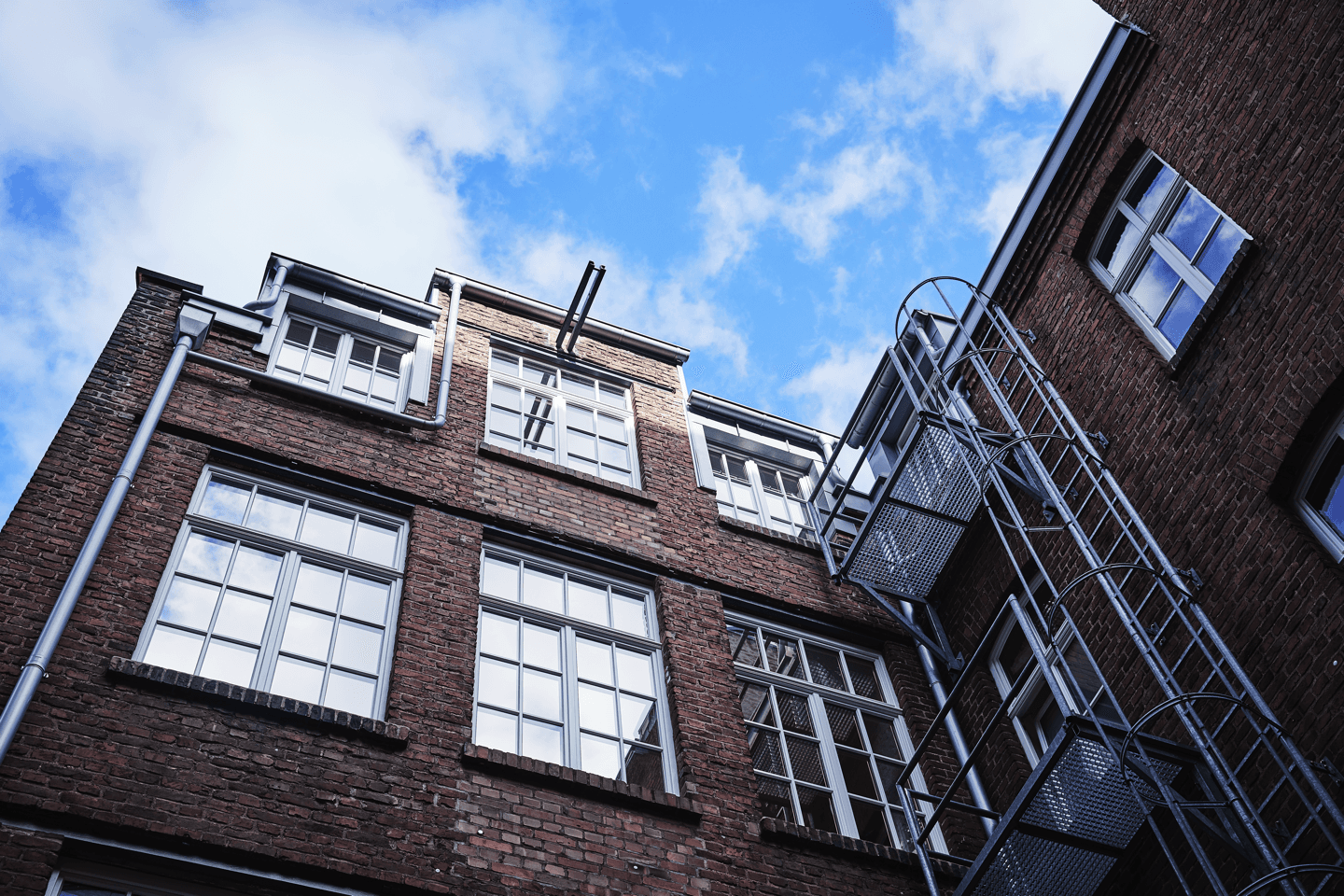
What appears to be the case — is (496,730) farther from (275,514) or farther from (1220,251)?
(1220,251)

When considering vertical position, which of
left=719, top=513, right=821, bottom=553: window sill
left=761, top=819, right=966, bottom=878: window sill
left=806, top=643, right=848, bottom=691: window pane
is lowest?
left=761, top=819, right=966, bottom=878: window sill

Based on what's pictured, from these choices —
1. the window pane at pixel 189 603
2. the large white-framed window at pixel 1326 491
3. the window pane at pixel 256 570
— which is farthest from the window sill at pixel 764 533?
the large white-framed window at pixel 1326 491

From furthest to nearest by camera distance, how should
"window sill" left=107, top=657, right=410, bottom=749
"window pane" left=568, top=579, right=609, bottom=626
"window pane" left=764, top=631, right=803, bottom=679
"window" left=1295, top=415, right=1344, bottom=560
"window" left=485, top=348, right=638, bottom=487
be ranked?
1. "window" left=485, top=348, right=638, bottom=487
2. "window pane" left=764, top=631, right=803, bottom=679
3. "window pane" left=568, top=579, right=609, bottom=626
4. "window sill" left=107, top=657, right=410, bottom=749
5. "window" left=1295, top=415, right=1344, bottom=560

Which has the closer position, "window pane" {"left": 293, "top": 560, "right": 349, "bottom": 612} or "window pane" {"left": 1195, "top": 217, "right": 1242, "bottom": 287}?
"window pane" {"left": 1195, "top": 217, "right": 1242, "bottom": 287}

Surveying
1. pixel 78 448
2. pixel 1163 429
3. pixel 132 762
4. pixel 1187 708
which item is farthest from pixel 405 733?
pixel 1163 429

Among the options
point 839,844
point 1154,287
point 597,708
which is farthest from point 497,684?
point 1154,287

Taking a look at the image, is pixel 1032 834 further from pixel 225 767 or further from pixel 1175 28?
pixel 1175 28

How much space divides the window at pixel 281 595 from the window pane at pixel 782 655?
3.55 m

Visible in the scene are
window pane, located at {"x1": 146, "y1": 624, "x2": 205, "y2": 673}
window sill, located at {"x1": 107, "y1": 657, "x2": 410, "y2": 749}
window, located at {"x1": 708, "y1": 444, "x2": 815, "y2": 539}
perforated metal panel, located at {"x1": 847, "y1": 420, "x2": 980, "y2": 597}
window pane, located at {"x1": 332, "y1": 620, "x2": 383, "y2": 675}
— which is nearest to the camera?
window sill, located at {"x1": 107, "y1": 657, "x2": 410, "y2": 749}

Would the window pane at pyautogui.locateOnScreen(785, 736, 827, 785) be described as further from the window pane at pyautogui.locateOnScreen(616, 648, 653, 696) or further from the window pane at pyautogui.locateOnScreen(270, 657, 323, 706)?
the window pane at pyautogui.locateOnScreen(270, 657, 323, 706)

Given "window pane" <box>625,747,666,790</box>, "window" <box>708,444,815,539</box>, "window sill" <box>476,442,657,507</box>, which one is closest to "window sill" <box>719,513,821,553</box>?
"window" <box>708,444,815,539</box>

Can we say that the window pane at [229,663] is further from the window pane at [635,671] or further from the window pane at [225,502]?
the window pane at [635,671]

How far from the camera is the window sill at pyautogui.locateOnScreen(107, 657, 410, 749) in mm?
7715

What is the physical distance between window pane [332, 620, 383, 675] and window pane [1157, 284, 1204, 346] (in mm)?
6587
